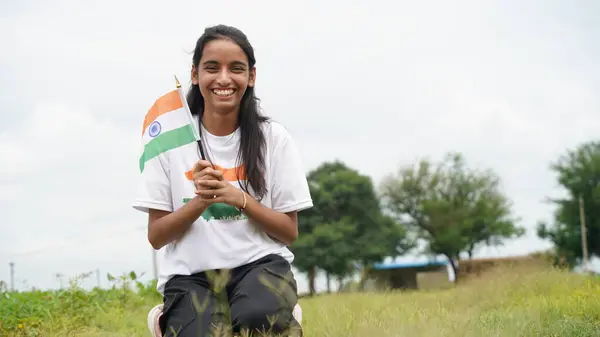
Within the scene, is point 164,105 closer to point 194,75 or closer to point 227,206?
point 194,75

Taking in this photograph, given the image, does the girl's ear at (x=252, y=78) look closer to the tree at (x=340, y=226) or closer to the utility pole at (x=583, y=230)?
the tree at (x=340, y=226)

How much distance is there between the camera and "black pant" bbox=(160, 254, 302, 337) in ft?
13.1

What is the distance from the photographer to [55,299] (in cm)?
859

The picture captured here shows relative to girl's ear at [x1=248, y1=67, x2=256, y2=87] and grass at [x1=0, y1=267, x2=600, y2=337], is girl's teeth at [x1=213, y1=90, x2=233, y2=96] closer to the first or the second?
girl's ear at [x1=248, y1=67, x2=256, y2=87]

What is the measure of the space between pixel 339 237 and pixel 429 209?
10.4m

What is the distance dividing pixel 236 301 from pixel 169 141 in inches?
42.1

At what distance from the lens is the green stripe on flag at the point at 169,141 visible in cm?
441

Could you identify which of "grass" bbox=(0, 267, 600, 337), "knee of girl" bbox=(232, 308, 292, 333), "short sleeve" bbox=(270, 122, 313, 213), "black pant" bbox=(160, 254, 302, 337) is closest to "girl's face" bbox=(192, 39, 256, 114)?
"short sleeve" bbox=(270, 122, 313, 213)

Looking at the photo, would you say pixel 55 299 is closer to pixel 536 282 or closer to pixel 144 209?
pixel 144 209

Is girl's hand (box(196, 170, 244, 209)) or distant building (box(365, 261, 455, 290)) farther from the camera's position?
distant building (box(365, 261, 455, 290))

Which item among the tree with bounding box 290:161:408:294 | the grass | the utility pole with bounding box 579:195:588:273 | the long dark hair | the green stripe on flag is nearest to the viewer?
the long dark hair

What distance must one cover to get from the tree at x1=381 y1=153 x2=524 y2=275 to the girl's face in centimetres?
4542

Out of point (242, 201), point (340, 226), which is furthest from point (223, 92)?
point (340, 226)

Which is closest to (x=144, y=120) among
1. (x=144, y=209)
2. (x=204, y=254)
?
(x=144, y=209)
